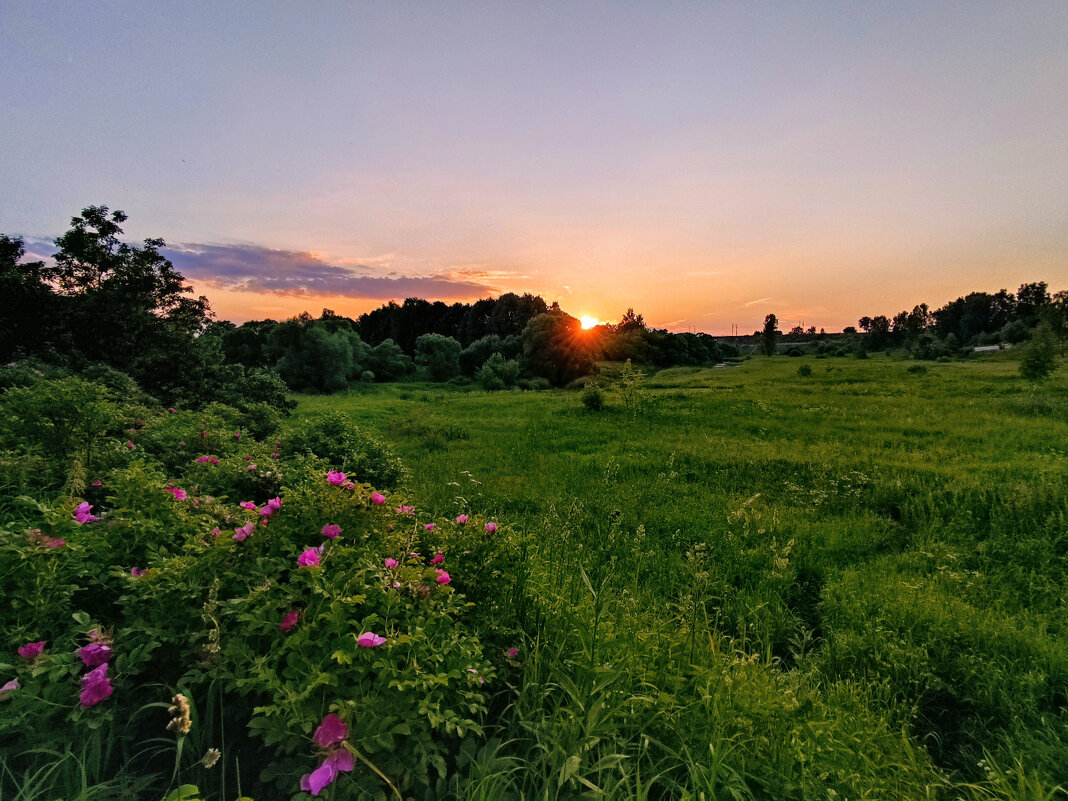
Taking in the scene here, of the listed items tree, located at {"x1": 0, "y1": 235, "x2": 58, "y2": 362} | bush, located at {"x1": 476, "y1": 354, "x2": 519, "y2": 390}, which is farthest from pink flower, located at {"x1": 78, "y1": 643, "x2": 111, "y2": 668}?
→ bush, located at {"x1": 476, "y1": 354, "x2": 519, "y2": 390}

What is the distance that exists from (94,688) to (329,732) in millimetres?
937

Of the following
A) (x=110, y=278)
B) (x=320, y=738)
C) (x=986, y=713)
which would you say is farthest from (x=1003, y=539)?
(x=110, y=278)

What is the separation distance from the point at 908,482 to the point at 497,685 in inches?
308

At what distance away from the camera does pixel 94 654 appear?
5.78 feet

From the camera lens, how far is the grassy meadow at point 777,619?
213cm

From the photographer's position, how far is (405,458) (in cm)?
997

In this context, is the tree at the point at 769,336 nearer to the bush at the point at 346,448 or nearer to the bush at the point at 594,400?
the bush at the point at 594,400

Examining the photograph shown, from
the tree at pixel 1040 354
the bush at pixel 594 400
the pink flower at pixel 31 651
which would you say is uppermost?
the tree at pixel 1040 354

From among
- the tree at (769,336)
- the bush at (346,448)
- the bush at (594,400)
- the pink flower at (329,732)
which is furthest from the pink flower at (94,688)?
the tree at (769,336)

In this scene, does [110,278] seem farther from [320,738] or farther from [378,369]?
[378,369]

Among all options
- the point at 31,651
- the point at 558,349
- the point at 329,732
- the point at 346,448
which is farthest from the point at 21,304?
the point at 558,349

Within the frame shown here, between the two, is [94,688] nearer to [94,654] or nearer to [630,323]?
[94,654]

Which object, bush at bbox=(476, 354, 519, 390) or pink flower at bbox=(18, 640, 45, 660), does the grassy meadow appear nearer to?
pink flower at bbox=(18, 640, 45, 660)

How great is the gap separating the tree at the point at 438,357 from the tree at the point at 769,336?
57325mm
